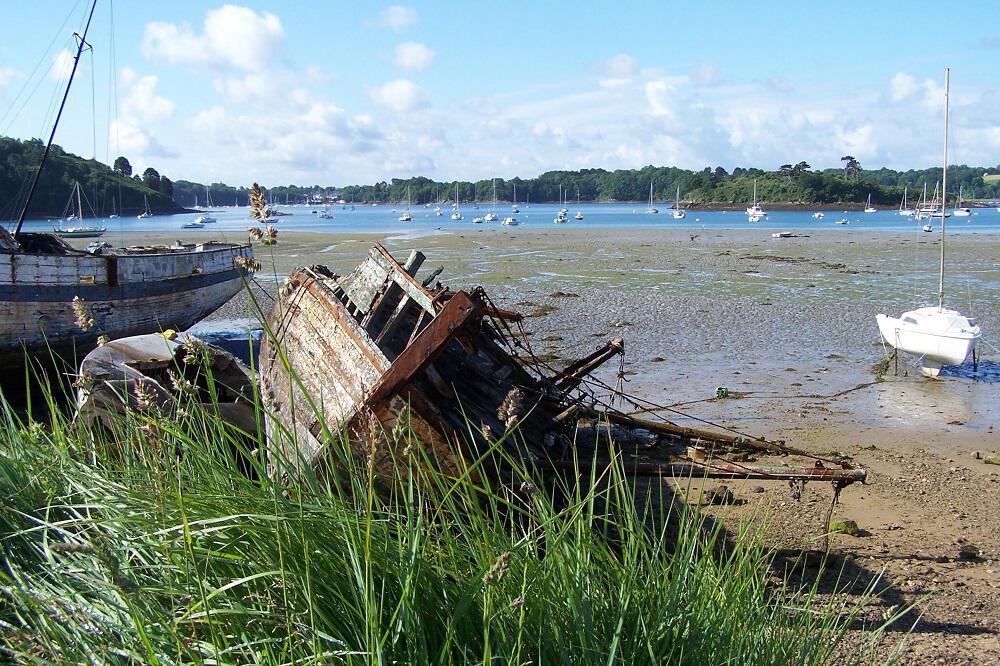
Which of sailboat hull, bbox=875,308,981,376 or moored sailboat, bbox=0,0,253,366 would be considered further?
sailboat hull, bbox=875,308,981,376

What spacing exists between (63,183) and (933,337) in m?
95.1

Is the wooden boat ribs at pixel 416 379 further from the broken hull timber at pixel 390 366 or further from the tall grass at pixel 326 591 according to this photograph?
the tall grass at pixel 326 591

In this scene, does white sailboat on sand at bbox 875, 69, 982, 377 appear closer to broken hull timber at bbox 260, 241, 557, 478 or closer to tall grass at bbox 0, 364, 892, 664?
broken hull timber at bbox 260, 241, 557, 478

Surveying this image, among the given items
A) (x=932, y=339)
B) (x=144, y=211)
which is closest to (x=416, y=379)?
(x=932, y=339)

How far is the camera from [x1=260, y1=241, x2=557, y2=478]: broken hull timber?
5.72m

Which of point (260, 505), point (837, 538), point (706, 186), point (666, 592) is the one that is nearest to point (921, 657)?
point (837, 538)

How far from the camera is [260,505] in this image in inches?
106

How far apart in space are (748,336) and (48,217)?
10158 cm

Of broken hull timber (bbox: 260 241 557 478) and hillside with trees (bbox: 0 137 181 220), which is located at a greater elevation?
hillside with trees (bbox: 0 137 181 220)

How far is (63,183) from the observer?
8969 cm

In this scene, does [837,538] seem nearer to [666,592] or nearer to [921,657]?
[921,657]

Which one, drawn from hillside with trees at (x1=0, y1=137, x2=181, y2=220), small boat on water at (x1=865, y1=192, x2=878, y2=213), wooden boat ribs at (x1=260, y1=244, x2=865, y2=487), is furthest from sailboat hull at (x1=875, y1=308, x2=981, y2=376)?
small boat on water at (x1=865, y1=192, x2=878, y2=213)

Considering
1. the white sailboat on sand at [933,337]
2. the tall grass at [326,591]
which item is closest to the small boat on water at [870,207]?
the white sailboat on sand at [933,337]

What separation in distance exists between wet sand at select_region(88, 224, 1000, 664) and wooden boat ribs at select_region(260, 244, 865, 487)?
0.94m
